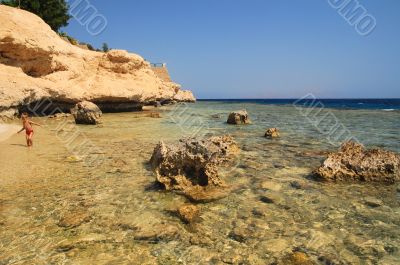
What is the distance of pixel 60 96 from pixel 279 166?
1844cm

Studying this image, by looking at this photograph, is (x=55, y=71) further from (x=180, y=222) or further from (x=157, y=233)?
(x=157, y=233)

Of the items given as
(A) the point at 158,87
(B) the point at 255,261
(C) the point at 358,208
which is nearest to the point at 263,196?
(C) the point at 358,208

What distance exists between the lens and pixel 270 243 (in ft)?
15.3


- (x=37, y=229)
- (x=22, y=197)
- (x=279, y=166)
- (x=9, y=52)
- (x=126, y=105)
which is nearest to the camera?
(x=37, y=229)

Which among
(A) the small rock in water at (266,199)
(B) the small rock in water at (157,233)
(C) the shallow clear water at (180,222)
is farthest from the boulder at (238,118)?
(B) the small rock in water at (157,233)

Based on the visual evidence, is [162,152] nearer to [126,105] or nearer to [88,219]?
[88,219]

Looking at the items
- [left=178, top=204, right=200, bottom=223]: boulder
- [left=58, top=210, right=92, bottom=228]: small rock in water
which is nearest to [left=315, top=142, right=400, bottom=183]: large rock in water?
[left=178, top=204, right=200, bottom=223]: boulder

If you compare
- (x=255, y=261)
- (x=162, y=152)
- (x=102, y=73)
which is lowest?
(x=255, y=261)

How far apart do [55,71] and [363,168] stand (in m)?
21.9

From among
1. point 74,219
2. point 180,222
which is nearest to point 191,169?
point 180,222

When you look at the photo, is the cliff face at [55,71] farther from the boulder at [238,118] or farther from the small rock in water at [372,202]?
the small rock in water at [372,202]

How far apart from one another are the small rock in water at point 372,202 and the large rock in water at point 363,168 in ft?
3.92

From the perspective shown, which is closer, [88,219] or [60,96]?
[88,219]

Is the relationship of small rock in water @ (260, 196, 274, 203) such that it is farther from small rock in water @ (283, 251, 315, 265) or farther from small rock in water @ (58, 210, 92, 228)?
small rock in water @ (58, 210, 92, 228)
